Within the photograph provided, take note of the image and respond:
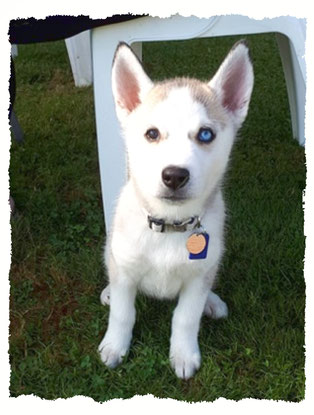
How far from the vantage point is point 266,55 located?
6.18 m

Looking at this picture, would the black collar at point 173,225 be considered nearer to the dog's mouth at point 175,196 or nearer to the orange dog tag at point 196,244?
the orange dog tag at point 196,244

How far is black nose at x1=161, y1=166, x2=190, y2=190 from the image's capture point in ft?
5.76

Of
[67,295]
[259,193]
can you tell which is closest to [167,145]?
[67,295]

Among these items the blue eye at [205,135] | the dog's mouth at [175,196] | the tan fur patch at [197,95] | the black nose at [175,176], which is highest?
the tan fur patch at [197,95]

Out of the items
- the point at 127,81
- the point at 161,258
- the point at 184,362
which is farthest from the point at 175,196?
the point at 184,362

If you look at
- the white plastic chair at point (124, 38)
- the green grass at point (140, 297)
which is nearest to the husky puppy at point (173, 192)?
the green grass at point (140, 297)

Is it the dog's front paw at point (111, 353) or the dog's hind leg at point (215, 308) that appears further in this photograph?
the dog's hind leg at point (215, 308)

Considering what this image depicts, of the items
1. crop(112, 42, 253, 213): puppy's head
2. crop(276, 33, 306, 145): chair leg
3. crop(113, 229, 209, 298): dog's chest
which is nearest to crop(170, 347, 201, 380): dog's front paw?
crop(113, 229, 209, 298): dog's chest

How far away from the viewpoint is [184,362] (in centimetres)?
230

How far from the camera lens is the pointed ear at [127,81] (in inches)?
79.7

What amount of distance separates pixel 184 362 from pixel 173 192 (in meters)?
0.87

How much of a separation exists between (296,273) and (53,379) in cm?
139

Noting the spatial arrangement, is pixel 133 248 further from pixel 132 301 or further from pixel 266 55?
pixel 266 55

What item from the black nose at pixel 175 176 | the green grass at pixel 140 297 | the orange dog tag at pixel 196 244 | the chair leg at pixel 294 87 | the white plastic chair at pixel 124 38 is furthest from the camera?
the chair leg at pixel 294 87
